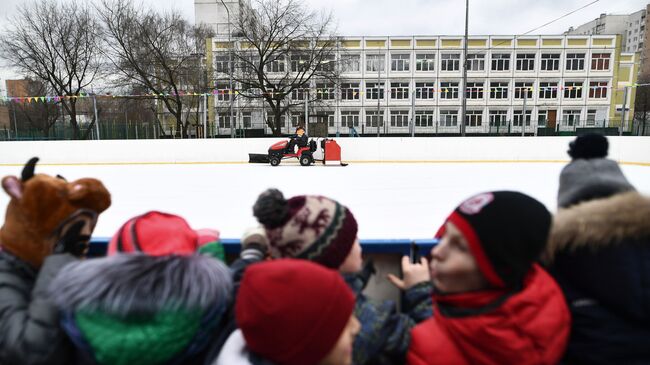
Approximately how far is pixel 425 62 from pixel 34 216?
105ft

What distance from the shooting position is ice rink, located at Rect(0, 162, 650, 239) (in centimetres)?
352

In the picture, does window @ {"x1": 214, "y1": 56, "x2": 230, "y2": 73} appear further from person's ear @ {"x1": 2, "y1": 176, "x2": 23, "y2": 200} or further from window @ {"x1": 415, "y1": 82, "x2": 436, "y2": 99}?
person's ear @ {"x1": 2, "y1": 176, "x2": 23, "y2": 200}

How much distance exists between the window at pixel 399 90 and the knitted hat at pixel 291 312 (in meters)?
30.5

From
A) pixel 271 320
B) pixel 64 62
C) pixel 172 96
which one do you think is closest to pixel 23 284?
pixel 271 320

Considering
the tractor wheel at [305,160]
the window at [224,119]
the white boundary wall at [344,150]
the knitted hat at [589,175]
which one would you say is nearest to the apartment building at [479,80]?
the window at [224,119]

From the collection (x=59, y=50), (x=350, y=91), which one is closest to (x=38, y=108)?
(x=59, y=50)

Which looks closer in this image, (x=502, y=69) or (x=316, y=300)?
(x=316, y=300)

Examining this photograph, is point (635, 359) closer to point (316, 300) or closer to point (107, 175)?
point (316, 300)

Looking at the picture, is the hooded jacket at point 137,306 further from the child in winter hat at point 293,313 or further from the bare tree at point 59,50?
the bare tree at point 59,50

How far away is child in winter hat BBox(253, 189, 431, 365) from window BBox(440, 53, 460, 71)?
32.0 metres

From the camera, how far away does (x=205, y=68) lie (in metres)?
23.4

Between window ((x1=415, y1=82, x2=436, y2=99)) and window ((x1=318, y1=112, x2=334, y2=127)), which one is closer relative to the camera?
window ((x1=318, y1=112, x2=334, y2=127))

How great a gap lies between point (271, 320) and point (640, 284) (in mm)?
708

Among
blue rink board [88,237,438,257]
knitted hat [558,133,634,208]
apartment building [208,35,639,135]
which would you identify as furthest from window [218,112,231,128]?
knitted hat [558,133,634,208]
